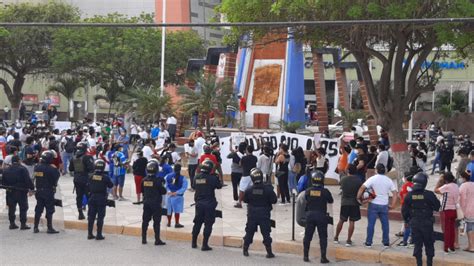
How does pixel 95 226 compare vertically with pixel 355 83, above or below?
below

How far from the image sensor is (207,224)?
12352 millimetres

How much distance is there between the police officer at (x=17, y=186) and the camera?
1388 centimetres

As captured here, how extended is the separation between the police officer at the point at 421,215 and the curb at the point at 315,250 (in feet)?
2.26

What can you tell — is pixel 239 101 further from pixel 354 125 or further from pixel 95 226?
pixel 95 226

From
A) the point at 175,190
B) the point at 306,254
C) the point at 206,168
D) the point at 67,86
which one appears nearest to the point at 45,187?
the point at 175,190

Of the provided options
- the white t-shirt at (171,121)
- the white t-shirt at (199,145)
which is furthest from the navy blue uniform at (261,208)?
the white t-shirt at (171,121)

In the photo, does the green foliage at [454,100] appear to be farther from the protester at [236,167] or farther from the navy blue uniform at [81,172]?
the navy blue uniform at [81,172]

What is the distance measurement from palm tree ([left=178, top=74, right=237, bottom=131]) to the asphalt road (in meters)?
15.5

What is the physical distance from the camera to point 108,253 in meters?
12.1

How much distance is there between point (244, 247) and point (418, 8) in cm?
617

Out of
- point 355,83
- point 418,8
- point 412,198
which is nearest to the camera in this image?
point 412,198

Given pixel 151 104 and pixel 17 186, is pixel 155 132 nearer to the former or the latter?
pixel 151 104

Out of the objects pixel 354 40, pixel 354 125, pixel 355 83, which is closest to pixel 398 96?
pixel 354 40

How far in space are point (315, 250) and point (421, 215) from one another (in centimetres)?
216
